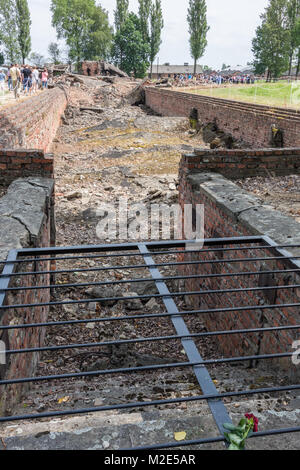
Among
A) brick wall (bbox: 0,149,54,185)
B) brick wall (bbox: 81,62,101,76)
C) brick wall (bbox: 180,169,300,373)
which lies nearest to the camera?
brick wall (bbox: 180,169,300,373)

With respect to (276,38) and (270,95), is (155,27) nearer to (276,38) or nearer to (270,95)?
(276,38)

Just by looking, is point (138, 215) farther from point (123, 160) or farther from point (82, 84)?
point (82, 84)

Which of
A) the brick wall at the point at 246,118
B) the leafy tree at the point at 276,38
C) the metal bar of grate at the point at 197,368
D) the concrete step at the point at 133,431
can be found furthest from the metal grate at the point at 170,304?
the leafy tree at the point at 276,38

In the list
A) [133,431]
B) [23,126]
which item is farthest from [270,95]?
[133,431]

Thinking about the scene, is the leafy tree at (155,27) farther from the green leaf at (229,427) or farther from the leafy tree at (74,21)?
the green leaf at (229,427)

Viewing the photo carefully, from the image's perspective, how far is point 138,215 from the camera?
30.6 ft

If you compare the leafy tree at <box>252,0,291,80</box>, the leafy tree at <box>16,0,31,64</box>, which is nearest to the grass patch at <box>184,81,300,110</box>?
the leafy tree at <box>252,0,291,80</box>

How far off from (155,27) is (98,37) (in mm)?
9472

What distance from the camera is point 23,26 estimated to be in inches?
2437

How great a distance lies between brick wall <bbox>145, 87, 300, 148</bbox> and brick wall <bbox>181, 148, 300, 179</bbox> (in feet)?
16.2

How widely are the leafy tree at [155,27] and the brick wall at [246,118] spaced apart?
141ft

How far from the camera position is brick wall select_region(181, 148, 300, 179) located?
6031 mm

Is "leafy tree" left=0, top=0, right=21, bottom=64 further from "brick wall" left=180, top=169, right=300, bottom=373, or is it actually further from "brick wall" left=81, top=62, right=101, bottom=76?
"brick wall" left=180, top=169, right=300, bottom=373

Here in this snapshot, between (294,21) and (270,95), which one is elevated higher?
(294,21)
